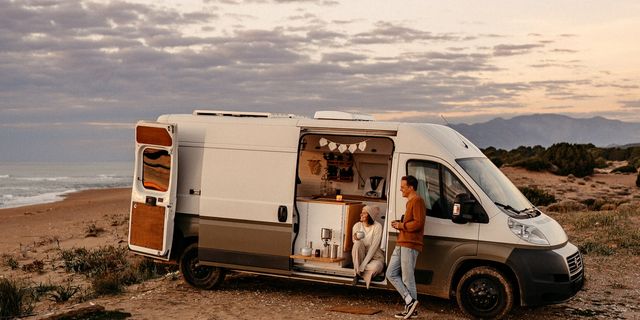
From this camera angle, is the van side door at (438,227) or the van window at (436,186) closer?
the van side door at (438,227)

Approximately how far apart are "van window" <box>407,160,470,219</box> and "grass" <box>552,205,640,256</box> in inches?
282

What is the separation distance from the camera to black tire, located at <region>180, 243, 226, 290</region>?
1198cm

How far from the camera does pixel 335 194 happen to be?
508 inches

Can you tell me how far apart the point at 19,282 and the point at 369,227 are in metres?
6.70

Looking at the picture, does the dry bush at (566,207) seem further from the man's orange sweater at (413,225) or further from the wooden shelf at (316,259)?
the man's orange sweater at (413,225)

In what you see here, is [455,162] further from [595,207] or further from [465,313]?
[595,207]

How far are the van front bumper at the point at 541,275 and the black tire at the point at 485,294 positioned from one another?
0.77 feet

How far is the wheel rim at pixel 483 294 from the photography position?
1006 cm

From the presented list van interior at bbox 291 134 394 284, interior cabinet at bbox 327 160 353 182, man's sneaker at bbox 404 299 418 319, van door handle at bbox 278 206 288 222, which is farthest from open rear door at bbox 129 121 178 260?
man's sneaker at bbox 404 299 418 319

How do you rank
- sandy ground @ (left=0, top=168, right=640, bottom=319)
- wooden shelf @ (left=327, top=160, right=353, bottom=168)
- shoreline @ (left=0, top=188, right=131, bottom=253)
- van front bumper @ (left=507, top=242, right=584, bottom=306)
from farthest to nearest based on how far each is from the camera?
1. shoreline @ (left=0, top=188, right=131, bottom=253)
2. wooden shelf @ (left=327, top=160, right=353, bottom=168)
3. sandy ground @ (left=0, top=168, right=640, bottom=319)
4. van front bumper @ (left=507, top=242, right=584, bottom=306)

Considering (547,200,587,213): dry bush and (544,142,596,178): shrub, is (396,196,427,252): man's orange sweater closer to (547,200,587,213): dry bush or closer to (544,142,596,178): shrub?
(547,200,587,213): dry bush

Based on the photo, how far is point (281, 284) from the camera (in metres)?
12.6

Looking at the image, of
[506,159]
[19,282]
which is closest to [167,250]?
[19,282]

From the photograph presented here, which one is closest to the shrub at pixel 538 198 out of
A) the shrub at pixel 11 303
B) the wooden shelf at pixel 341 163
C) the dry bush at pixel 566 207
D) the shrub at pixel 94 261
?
the dry bush at pixel 566 207
